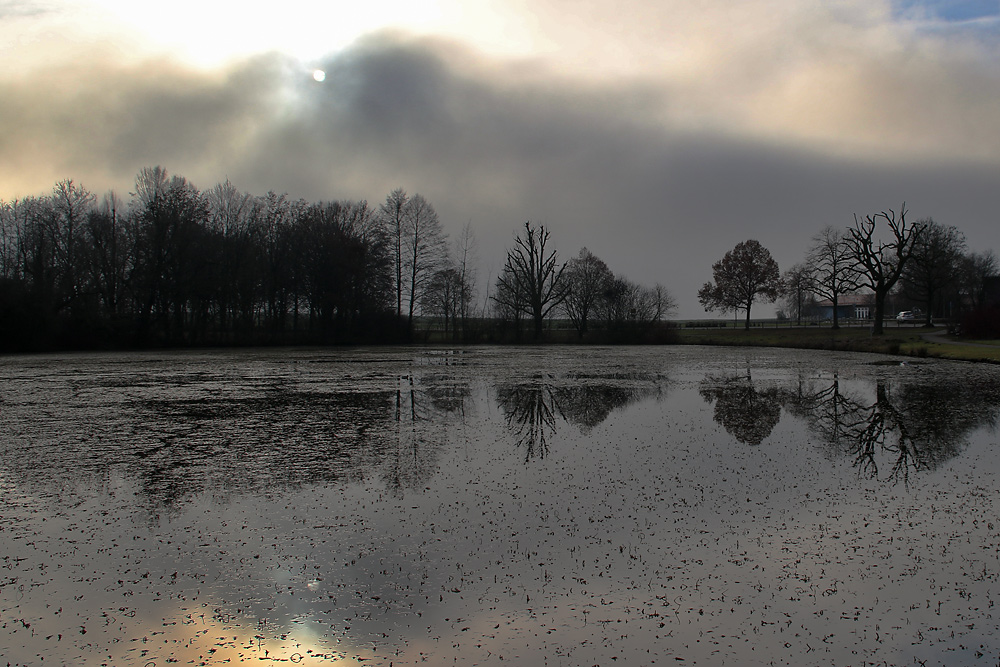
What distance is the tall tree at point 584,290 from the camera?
253 ft

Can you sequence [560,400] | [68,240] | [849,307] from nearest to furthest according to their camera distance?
[560,400], [68,240], [849,307]

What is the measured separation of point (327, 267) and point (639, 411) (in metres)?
49.7

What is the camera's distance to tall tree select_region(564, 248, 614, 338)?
77.2m

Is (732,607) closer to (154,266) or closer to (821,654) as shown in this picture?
(821,654)

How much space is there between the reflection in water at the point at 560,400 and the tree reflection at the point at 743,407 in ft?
6.03

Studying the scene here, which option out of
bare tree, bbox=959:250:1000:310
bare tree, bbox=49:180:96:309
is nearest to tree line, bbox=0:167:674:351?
bare tree, bbox=49:180:96:309

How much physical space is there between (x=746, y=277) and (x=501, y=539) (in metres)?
79.0

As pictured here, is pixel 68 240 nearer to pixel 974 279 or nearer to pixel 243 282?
pixel 243 282

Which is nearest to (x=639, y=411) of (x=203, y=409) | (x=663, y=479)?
(x=663, y=479)

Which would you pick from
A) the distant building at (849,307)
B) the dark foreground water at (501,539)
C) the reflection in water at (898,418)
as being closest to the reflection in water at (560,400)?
the dark foreground water at (501,539)

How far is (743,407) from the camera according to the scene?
1800 cm

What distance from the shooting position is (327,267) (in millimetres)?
62906

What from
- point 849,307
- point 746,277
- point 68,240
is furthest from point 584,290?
point 849,307

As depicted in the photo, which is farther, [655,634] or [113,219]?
[113,219]
